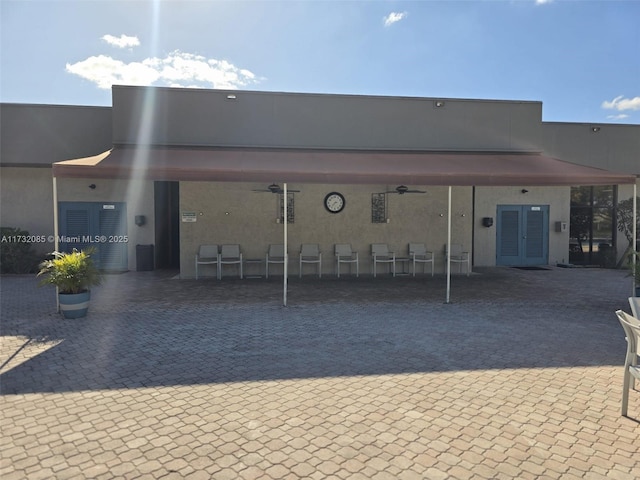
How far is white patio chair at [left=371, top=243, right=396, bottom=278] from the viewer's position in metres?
10.6

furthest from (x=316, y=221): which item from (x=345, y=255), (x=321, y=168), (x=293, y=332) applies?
(x=293, y=332)

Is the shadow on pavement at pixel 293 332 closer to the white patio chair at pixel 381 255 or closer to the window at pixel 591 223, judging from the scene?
the white patio chair at pixel 381 255

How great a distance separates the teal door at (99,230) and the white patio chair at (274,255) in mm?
4309

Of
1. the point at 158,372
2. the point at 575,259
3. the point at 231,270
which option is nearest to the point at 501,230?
the point at 575,259

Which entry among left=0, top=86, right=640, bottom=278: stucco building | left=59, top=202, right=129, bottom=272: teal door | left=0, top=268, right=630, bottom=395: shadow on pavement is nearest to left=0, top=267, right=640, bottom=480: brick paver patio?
left=0, top=268, right=630, bottom=395: shadow on pavement

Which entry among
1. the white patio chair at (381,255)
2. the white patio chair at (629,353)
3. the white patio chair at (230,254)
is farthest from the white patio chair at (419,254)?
the white patio chair at (629,353)

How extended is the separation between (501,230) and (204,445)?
39.6 ft

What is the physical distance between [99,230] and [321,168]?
7311 millimetres

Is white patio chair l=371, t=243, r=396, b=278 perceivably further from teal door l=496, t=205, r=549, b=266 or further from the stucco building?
teal door l=496, t=205, r=549, b=266

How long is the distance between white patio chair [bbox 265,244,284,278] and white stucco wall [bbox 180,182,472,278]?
0.72 feet

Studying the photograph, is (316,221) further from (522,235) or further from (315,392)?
(315,392)

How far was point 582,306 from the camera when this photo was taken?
7414 mm

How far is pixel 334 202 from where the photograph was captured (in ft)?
35.1

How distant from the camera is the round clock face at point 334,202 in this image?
10.6 m
